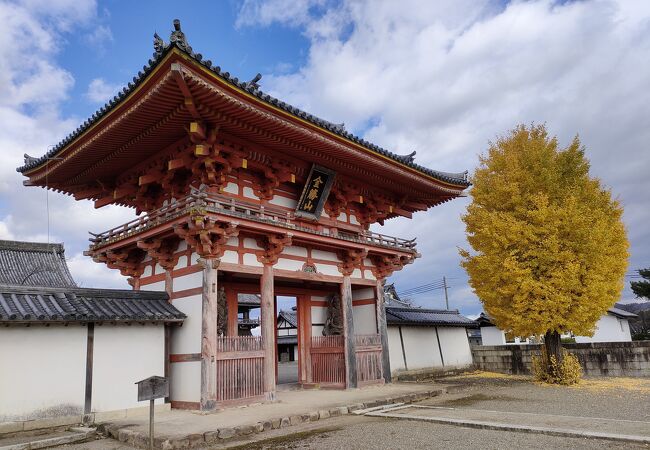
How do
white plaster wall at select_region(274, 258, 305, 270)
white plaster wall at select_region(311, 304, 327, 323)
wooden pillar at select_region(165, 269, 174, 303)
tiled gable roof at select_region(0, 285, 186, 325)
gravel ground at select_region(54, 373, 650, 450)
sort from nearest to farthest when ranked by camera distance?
gravel ground at select_region(54, 373, 650, 450), tiled gable roof at select_region(0, 285, 186, 325), wooden pillar at select_region(165, 269, 174, 303), white plaster wall at select_region(274, 258, 305, 270), white plaster wall at select_region(311, 304, 327, 323)

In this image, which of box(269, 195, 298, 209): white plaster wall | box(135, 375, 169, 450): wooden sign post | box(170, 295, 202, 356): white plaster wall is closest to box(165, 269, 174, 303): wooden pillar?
box(170, 295, 202, 356): white plaster wall

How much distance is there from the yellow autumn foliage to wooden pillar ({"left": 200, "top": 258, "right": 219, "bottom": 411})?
30.1ft

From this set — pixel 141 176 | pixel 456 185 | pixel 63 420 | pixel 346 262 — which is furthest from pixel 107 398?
pixel 456 185

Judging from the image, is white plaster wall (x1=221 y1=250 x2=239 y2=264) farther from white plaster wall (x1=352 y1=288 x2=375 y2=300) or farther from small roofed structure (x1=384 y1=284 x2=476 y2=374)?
small roofed structure (x1=384 y1=284 x2=476 y2=374)

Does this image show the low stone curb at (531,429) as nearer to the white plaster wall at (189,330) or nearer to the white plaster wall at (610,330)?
the white plaster wall at (189,330)

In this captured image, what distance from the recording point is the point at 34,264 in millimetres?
21031

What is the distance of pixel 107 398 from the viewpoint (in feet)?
33.4

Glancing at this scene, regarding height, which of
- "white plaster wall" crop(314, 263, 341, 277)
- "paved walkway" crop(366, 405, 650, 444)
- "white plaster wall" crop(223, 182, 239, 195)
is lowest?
"paved walkway" crop(366, 405, 650, 444)

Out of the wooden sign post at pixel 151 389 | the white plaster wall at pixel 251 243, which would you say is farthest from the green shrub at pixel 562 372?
the wooden sign post at pixel 151 389

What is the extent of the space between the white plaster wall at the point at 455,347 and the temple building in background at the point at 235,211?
6.79 m

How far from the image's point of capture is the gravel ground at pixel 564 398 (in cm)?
991

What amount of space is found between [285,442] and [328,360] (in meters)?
6.73

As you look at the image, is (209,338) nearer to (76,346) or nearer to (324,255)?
(76,346)

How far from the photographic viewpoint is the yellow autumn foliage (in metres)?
14.1
